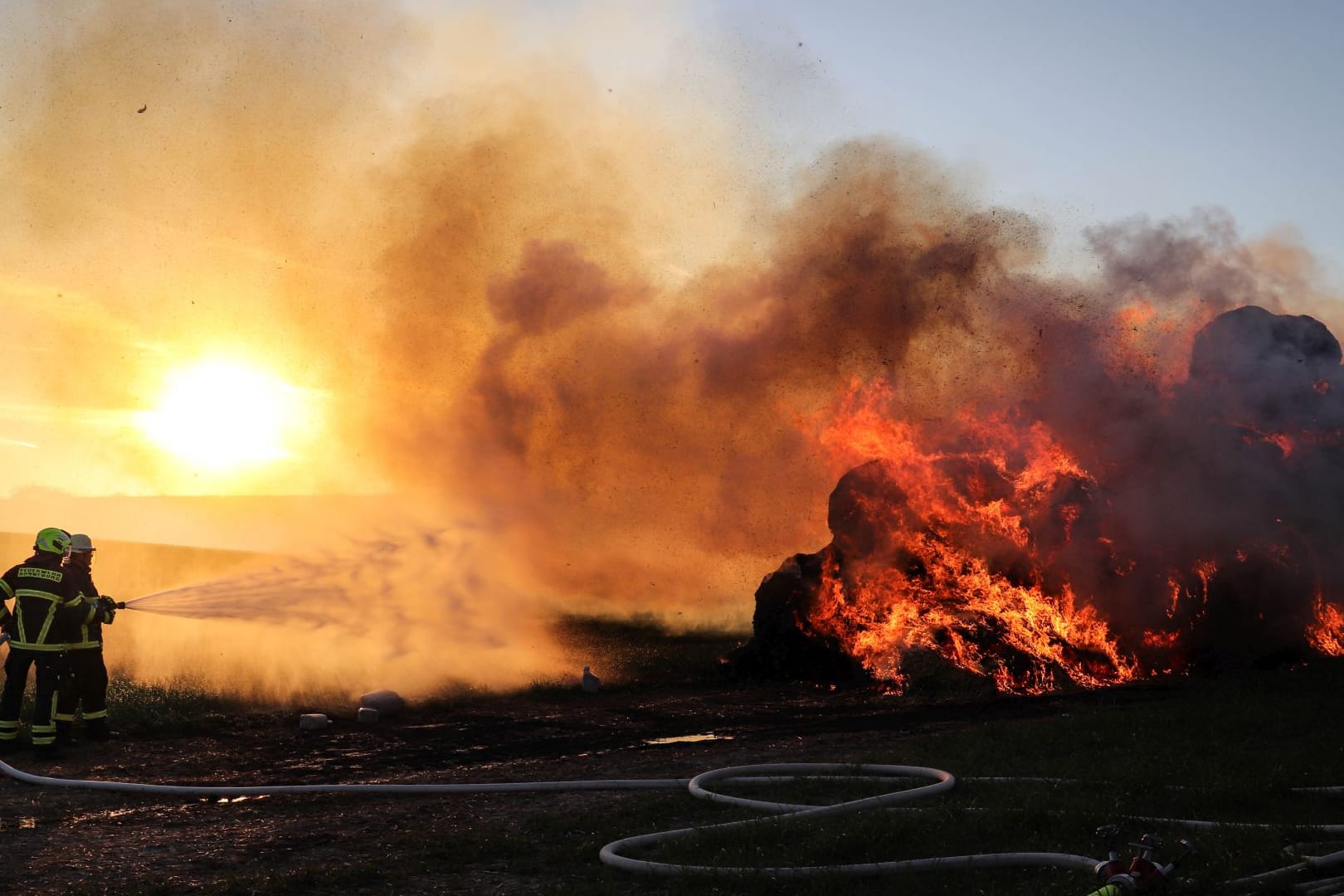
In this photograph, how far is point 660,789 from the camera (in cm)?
1138

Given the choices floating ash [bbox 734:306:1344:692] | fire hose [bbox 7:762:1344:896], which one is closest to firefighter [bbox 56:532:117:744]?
fire hose [bbox 7:762:1344:896]

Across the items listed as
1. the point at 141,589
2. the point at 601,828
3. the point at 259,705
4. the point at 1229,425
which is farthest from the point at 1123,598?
the point at 141,589

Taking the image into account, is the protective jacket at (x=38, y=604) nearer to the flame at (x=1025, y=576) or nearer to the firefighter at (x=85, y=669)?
the firefighter at (x=85, y=669)

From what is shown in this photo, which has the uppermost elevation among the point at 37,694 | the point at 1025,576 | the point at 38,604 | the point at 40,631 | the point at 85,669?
the point at 1025,576

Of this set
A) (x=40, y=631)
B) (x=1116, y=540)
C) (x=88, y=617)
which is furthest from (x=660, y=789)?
(x=1116, y=540)

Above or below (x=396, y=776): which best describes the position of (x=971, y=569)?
above

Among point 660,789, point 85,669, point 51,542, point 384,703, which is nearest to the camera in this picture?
point 660,789

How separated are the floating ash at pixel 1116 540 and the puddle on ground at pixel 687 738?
4.95 metres

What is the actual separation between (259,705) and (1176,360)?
1836 cm

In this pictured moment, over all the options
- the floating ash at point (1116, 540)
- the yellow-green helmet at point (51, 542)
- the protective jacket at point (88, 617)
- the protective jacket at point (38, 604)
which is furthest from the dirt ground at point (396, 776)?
the yellow-green helmet at point (51, 542)

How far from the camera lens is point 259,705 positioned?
17438 millimetres

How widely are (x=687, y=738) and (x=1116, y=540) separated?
392 inches

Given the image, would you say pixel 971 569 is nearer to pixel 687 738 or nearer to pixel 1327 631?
pixel 1327 631

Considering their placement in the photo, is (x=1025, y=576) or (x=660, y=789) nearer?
(x=660, y=789)
